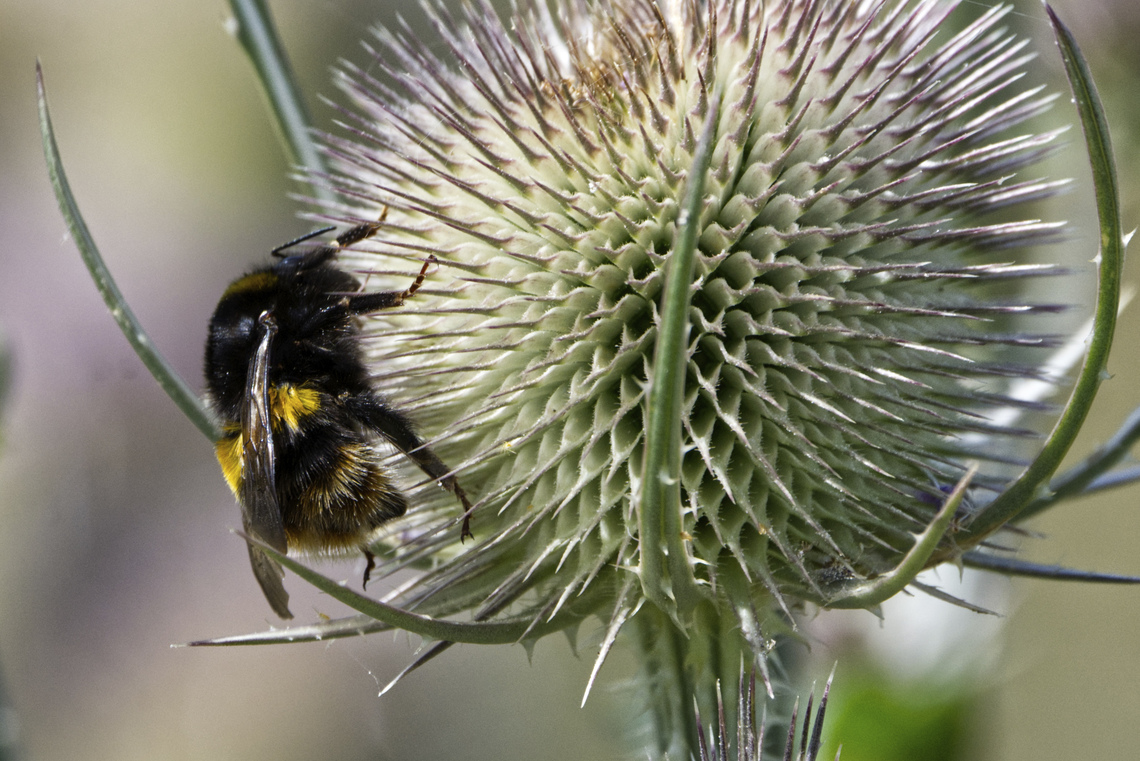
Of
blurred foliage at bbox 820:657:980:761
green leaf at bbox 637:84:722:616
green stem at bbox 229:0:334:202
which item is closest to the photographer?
green leaf at bbox 637:84:722:616

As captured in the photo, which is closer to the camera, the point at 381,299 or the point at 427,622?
the point at 427,622

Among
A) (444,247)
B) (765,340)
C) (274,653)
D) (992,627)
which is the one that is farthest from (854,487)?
(274,653)

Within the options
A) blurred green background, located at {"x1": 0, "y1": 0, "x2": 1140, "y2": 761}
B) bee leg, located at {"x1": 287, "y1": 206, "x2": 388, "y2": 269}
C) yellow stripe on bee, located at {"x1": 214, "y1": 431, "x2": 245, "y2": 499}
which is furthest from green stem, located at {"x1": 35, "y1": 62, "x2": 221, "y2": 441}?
blurred green background, located at {"x1": 0, "y1": 0, "x2": 1140, "y2": 761}

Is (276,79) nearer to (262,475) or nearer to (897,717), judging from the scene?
(262,475)

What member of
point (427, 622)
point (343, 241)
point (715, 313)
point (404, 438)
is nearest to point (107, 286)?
point (343, 241)

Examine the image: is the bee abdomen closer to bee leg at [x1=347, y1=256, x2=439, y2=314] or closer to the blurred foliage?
bee leg at [x1=347, y1=256, x2=439, y2=314]

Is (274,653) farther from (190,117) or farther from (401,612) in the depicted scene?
(401,612)
